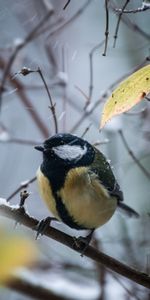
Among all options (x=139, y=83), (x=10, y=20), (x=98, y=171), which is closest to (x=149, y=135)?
(x=98, y=171)

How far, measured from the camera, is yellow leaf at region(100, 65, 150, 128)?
3.13 ft

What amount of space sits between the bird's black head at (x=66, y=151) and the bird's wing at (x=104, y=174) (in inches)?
1.3

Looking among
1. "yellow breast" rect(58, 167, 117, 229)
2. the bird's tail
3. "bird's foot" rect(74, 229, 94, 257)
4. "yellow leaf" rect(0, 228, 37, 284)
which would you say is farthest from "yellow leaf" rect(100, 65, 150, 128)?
the bird's tail

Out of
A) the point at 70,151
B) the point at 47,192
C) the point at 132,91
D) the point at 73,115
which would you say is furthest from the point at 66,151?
the point at 73,115

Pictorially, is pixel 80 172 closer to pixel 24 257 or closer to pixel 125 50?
pixel 24 257

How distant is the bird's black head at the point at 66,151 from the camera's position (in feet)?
5.32

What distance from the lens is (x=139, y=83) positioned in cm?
95

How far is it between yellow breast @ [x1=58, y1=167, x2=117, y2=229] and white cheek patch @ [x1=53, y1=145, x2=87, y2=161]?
0.04 meters

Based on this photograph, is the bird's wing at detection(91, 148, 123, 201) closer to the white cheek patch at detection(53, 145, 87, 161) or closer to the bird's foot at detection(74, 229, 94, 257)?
the white cheek patch at detection(53, 145, 87, 161)

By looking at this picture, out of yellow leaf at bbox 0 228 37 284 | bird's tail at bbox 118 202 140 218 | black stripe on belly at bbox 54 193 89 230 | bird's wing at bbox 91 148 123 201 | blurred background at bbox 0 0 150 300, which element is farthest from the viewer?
blurred background at bbox 0 0 150 300

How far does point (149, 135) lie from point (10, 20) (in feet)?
3.60


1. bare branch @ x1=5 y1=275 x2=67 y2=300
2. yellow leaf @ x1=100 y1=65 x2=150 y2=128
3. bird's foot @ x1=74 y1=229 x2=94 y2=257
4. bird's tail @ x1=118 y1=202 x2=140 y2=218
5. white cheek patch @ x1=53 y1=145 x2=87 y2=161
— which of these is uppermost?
yellow leaf @ x1=100 y1=65 x2=150 y2=128

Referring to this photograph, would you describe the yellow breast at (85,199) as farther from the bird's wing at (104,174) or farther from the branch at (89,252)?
the branch at (89,252)

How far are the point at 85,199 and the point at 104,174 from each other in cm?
13
